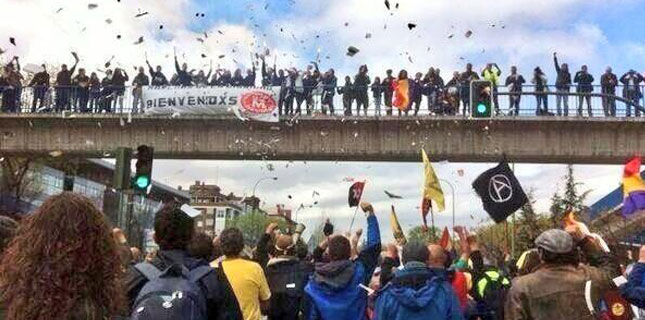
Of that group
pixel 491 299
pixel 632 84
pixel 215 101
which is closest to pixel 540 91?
pixel 632 84

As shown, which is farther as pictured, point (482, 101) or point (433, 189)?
point (482, 101)

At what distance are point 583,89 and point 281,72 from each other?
30.6ft

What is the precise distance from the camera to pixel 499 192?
33.7ft

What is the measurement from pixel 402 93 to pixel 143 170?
14.5m

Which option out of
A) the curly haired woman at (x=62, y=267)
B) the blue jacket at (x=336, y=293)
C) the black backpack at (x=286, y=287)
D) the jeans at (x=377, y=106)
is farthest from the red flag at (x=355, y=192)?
the curly haired woman at (x=62, y=267)

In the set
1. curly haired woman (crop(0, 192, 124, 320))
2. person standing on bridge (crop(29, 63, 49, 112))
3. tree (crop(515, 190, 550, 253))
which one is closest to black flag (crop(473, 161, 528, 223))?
curly haired woman (crop(0, 192, 124, 320))

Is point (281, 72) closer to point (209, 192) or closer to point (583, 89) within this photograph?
point (583, 89)

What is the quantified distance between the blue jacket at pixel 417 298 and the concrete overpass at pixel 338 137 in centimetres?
2051

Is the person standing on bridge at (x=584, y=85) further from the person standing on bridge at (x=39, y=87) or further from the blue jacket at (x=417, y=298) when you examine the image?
the blue jacket at (x=417, y=298)

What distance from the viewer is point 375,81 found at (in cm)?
2678

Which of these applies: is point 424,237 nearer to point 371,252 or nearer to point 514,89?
point 371,252

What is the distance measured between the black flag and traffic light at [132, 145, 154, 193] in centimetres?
527

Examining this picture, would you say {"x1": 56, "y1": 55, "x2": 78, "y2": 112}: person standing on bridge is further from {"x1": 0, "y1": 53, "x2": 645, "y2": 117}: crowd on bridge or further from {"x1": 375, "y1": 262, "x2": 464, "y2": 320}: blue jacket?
{"x1": 375, "y1": 262, "x2": 464, "y2": 320}: blue jacket

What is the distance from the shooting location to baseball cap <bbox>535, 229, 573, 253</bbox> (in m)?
5.32
